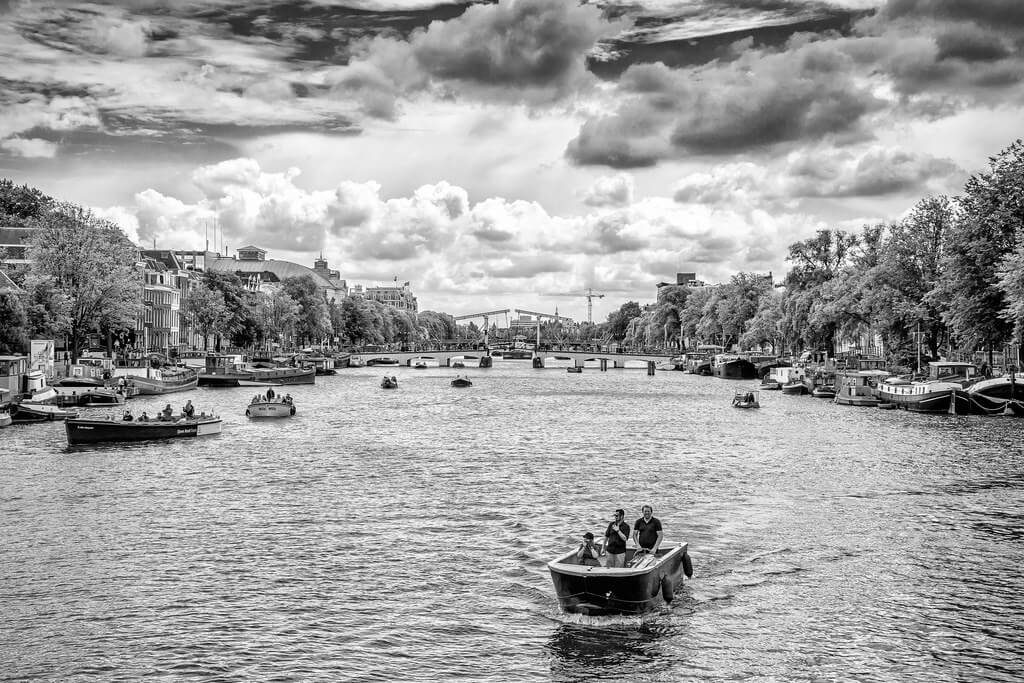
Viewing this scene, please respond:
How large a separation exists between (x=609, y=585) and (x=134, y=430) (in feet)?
189

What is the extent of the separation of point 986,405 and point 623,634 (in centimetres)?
8238

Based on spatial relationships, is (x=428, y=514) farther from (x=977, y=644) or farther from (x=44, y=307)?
(x=44, y=307)

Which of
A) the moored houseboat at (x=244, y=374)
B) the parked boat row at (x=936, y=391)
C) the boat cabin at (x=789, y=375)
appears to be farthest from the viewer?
the boat cabin at (x=789, y=375)

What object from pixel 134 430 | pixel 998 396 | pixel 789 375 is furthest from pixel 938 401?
pixel 134 430

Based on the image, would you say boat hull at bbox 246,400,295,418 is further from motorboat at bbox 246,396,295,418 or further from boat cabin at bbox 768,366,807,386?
boat cabin at bbox 768,366,807,386

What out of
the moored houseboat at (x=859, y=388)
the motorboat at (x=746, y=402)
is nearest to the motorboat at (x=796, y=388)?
the moored houseboat at (x=859, y=388)

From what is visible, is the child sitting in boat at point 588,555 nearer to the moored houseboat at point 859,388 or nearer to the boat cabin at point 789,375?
the moored houseboat at point 859,388

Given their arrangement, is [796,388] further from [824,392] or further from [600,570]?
[600,570]

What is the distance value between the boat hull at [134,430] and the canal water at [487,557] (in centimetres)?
183

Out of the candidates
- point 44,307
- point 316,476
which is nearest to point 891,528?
point 316,476

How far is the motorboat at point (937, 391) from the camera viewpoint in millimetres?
108875

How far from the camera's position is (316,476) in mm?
68250

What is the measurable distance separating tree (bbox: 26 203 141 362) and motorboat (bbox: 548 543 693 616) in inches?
4109

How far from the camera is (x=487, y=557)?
45.1 meters
